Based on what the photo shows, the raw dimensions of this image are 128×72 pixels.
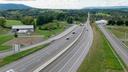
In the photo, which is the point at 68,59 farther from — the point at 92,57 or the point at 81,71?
the point at 81,71

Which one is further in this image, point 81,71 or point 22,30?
point 22,30

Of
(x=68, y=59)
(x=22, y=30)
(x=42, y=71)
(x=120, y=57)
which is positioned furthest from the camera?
(x=22, y=30)

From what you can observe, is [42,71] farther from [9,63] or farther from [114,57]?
[114,57]

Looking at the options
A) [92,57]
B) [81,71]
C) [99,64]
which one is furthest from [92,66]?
[92,57]

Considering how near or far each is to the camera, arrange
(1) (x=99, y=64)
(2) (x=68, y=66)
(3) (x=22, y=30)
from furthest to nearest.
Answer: (3) (x=22, y=30) → (1) (x=99, y=64) → (2) (x=68, y=66)

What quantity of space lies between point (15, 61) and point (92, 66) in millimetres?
15297

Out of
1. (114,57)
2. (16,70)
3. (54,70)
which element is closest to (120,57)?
(114,57)

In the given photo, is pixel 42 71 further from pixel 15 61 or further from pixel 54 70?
pixel 15 61

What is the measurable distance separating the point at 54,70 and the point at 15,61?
13759mm

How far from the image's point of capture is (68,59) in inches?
2840

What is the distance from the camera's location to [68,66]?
201 ft

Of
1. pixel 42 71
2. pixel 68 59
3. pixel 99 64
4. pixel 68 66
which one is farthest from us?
pixel 68 59

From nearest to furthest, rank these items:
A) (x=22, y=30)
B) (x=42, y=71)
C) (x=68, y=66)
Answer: (x=42, y=71) → (x=68, y=66) → (x=22, y=30)

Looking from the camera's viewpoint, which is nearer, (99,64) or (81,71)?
(81,71)
